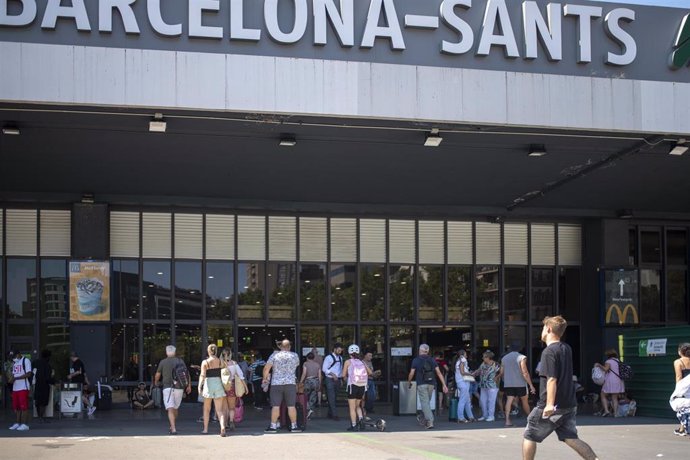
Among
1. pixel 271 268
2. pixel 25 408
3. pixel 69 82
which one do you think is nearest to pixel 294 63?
pixel 69 82

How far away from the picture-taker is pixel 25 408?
58.0ft

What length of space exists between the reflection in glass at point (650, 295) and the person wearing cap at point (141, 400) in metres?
13.8

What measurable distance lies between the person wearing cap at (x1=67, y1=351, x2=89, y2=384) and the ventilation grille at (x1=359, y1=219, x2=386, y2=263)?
8.04 meters

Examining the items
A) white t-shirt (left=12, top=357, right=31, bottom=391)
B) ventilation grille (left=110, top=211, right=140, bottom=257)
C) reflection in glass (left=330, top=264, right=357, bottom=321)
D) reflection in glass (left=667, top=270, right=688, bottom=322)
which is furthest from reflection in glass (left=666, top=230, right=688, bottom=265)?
white t-shirt (left=12, top=357, right=31, bottom=391)

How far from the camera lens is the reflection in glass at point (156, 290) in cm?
2447

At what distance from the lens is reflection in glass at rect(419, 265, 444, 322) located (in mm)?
26219

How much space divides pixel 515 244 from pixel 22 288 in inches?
522

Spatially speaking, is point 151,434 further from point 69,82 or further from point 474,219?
point 474,219

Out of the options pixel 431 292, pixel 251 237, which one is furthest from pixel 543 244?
pixel 251 237

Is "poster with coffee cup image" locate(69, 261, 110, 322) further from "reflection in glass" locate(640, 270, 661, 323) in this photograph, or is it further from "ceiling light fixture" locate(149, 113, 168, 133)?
"reflection in glass" locate(640, 270, 661, 323)

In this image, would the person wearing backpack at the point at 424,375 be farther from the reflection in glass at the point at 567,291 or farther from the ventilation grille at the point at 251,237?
the reflection in glass at the point at 567,291

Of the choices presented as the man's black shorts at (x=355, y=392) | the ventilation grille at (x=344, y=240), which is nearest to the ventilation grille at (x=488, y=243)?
the ventilation grille at (x=344, y=240)

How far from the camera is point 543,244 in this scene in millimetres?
27172

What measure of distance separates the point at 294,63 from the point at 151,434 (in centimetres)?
671
